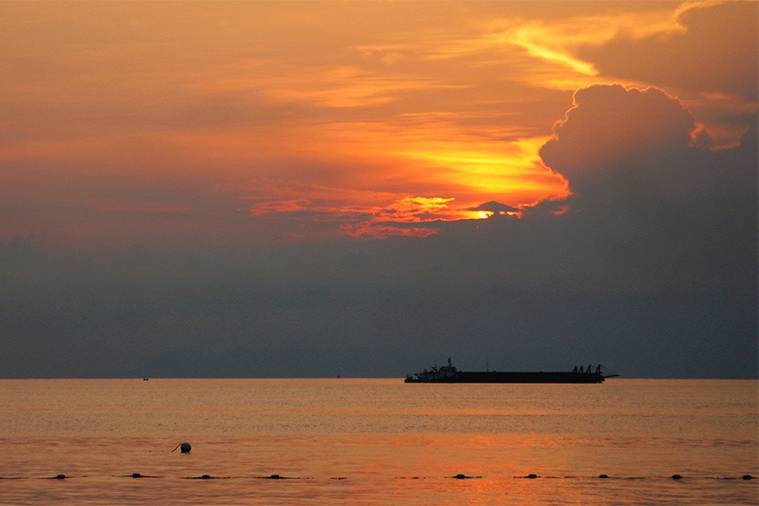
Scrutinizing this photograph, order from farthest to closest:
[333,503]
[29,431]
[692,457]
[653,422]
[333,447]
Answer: [653,422], [29,431], [333,447], [692,457], [333,503]

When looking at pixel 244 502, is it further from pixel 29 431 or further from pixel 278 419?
pixel 278 419

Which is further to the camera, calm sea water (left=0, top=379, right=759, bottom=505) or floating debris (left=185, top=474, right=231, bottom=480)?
floating debris (left=185, top=474, right=231, bottom=480)

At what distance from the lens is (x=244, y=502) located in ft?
240

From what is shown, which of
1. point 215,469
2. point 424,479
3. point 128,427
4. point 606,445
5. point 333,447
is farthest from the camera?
point 128,427

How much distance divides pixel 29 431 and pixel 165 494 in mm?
81476

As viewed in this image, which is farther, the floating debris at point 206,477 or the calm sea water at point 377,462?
the floating debris at point 206,477

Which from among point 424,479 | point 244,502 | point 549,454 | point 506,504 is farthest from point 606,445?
point 244,502

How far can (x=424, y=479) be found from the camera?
88.9 m

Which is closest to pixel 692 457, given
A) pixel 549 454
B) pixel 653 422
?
pixel 549 454

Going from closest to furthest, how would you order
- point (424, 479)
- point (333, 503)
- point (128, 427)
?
1. point (333, 503)
2. point (424, 479)
3. point (128, 427)

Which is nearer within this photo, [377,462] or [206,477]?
[206,477]

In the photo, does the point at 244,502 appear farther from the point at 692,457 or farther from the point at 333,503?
the point at 692,457

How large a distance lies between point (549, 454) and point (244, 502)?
48646mm

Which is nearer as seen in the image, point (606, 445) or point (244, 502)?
point (244, 502)
